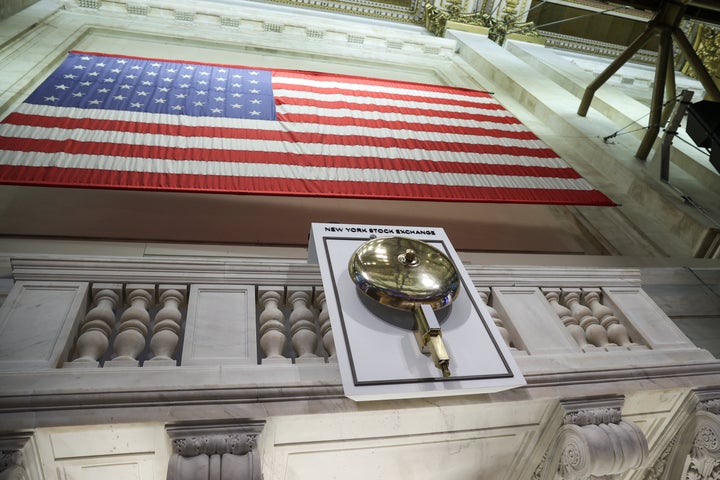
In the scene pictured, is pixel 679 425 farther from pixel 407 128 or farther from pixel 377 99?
pixel 377 99

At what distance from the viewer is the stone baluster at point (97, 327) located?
65.1 inches

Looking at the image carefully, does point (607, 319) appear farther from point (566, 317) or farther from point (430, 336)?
point (430, 336)

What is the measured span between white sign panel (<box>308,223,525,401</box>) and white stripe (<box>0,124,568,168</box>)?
2131mm

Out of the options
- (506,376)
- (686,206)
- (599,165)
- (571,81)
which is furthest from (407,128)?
(571,81)

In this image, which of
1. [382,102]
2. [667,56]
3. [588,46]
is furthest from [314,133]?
[588,46]

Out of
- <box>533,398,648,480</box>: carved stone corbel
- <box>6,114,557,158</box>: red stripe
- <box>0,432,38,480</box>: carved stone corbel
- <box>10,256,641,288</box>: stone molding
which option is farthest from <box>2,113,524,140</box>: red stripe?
<box>533,398,648,480</box>: carved stone corbel

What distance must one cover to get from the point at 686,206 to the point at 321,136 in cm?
321

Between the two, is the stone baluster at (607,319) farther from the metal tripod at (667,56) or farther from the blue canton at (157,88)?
the metal tripod at (667,56)

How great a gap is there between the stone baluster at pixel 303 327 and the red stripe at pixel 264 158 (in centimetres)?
172

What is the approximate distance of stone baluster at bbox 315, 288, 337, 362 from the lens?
5.93 ft

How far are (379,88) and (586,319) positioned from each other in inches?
165

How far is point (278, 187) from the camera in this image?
3.30m

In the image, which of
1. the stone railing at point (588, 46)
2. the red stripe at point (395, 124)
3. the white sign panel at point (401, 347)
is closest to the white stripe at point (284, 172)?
the red stripe at point (395, 124)

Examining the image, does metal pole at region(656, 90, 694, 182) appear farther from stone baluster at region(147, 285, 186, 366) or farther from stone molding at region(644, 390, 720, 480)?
stone baluster at region(147, 285, 186, 366)
